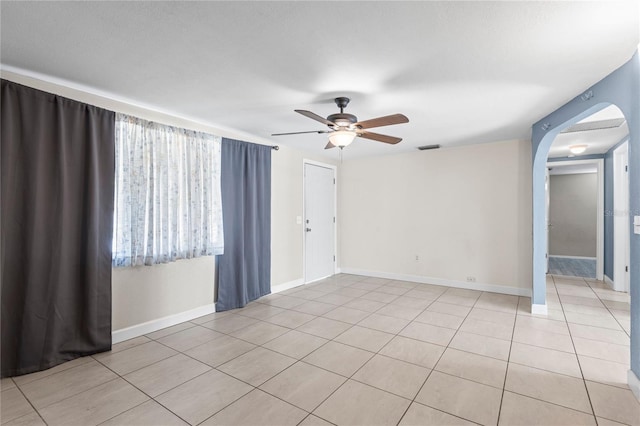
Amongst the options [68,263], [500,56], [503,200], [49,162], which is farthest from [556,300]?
[49,162]

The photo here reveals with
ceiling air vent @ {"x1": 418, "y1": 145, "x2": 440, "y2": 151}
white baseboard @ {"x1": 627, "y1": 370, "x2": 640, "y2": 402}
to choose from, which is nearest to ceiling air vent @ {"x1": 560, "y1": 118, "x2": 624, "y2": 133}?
ceiling air vent @ {"x1": 418, "y1": 145, "x2": 440, "y2": 151}

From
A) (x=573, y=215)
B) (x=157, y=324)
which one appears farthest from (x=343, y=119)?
(x=573, y=215)

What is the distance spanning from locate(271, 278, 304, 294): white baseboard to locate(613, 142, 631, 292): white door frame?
5.23 m

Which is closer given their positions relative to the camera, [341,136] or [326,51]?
[326,51]

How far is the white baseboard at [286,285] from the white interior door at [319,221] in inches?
7.7

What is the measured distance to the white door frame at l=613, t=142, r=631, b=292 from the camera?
15.8ft

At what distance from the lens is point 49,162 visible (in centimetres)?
256

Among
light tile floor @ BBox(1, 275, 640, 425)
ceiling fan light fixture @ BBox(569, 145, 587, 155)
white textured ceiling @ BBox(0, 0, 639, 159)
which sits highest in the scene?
white textured ceiling @ BBox(0, 0, 639, 159)

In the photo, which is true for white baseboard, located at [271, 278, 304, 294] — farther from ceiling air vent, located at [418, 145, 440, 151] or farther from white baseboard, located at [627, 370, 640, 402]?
white baseboard, located at [627, 370, 640, 402]

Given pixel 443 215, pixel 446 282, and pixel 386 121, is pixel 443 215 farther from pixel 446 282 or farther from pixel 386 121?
pixel 386 121

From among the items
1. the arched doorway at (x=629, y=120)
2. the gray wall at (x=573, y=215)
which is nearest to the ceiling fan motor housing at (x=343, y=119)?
the arched doorway at (x=629, y=120)

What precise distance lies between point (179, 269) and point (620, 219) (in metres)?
6.82

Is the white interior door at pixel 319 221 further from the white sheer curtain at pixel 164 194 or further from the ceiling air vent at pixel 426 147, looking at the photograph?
the white sheer curtain at pixel 164 194

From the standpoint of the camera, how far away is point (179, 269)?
3568 mm
